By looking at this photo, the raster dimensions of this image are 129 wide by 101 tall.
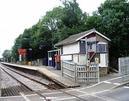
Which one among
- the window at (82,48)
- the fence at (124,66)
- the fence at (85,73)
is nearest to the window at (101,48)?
the window at (82,48)

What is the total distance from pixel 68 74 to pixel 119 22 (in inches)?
515

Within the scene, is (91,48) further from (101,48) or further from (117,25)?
(117,25)

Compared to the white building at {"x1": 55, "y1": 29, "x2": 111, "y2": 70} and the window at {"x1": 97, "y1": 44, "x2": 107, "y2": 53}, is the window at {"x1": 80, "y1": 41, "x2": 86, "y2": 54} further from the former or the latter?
the window at {"x1": 97, "y1": 44, "x2": 107, "y2": 53}

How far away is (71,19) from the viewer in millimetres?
53344

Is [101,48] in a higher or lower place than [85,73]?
higher

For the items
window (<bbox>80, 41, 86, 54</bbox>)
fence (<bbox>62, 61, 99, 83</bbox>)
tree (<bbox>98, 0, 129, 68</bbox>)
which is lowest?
fence (<bbox>62, 61, 99, 83</bbox>)

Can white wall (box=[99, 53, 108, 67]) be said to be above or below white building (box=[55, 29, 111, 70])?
below

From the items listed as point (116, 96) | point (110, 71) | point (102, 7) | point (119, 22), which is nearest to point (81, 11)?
point (102, 7)

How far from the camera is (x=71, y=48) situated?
115ft

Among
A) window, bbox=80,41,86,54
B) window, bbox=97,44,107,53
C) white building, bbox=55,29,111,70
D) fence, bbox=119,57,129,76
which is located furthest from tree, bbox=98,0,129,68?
fence, bbox=119,57,129,76

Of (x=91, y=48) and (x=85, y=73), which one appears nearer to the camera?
(x=85, y=73)

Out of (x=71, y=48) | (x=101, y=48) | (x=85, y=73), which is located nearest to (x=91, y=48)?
(x=101, y=48)

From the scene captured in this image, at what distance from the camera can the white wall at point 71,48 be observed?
33.5 m

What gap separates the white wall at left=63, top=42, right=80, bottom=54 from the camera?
33.5 metres
